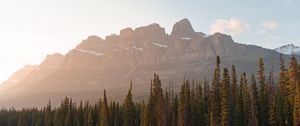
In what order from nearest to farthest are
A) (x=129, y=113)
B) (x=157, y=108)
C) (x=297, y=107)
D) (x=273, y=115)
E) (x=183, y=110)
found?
(x=297, y=107), (x=273, y=115), (x=183, y=110), (x=157, y=108), (x=129, y=113)

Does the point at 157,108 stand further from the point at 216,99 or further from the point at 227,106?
the point at 227,106

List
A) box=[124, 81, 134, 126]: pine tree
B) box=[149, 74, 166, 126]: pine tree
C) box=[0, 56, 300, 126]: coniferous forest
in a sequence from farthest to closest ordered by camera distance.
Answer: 1. box=[124, 81, 134, 126]: pine tree
2. box=[149, 74, 166, 126]: pine tree
3. box=[0, 56, 300, 126]: coniferous forest

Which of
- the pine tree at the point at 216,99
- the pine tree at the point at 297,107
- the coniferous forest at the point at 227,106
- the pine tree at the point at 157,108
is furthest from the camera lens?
the pine tree at the point at 157,108

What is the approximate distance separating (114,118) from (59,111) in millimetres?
36053

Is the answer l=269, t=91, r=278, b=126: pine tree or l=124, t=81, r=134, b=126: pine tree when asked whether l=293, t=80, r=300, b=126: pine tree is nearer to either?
l=269, t=91, r=278, b=126: pine tree

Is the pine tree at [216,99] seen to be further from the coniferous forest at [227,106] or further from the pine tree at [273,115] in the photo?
the pine tree at [273,115]

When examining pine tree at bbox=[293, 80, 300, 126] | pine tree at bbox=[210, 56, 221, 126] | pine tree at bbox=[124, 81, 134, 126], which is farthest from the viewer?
pine tree at bbox=[124, 81, 134, 126]

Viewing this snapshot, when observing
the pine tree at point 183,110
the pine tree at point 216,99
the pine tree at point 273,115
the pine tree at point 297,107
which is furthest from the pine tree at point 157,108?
the pine tree at point 297,107

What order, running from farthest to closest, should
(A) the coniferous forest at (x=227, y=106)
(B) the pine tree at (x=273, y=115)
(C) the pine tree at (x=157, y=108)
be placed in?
(C) the pine tree at (x=157, y=108)
(B) the pine tree at (x=273, y=115)
(A) the coniferous forest at (x=227, y=106)

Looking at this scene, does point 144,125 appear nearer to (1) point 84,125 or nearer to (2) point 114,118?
(2) point 114,118

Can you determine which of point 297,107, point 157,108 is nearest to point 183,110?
point 157,108

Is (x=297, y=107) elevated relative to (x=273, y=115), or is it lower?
elevated

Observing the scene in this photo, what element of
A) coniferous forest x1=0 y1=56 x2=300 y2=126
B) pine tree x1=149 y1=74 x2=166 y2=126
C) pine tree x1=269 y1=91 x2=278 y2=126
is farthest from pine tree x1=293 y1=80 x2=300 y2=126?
pine tree x1=149 y1=74 x2=166 y2=126

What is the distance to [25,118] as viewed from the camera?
591 feet
